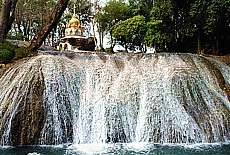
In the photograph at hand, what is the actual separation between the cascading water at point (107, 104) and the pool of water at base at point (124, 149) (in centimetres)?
37

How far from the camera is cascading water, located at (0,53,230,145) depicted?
837cm

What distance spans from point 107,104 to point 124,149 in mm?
1968

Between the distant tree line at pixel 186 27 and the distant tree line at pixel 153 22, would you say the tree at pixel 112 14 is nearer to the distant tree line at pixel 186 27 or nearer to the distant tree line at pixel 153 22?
the distant tree line at pixel 153 22

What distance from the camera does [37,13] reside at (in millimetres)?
30469

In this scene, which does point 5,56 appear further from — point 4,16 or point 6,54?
point 4,16

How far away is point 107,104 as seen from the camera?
30.7 ft

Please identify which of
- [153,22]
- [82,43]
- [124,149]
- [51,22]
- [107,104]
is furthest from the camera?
[82,43]

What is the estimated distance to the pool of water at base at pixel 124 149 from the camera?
7301 millimetres

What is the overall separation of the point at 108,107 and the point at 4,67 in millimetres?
3912

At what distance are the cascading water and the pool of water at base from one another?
0.37 meters

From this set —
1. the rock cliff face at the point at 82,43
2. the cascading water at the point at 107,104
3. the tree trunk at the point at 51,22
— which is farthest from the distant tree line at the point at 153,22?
the cascading water at the point at 107,104

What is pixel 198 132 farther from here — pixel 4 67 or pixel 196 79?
pixel 4 67

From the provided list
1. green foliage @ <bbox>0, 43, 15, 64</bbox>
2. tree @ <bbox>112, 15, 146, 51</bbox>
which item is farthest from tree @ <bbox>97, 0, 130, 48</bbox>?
green foliage @ <bbox>0, 43, 15, 64</bbox>

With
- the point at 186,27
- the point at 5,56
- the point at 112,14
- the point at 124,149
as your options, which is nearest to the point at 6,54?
the point at 5,56
